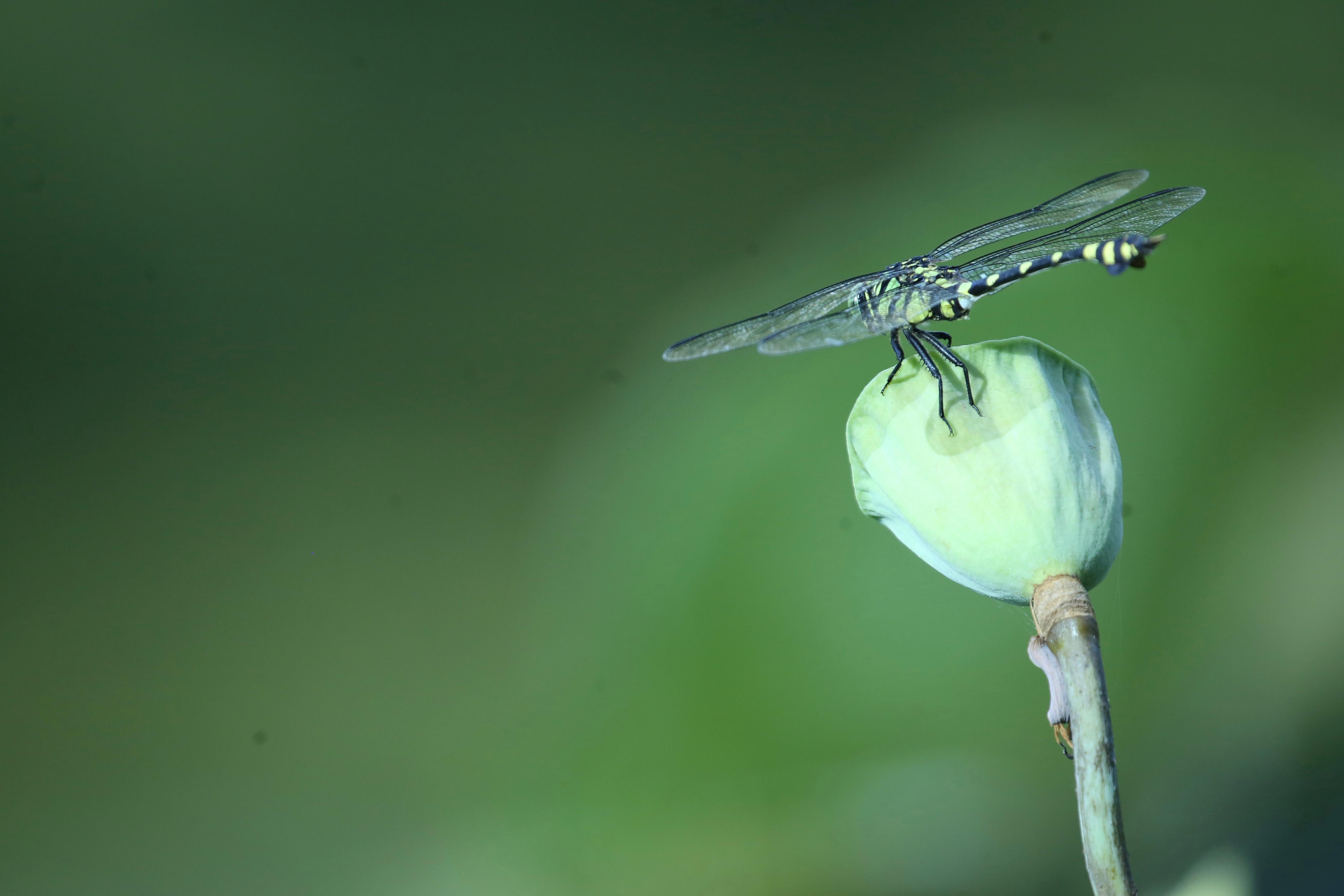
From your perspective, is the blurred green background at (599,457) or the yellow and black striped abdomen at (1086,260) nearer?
the yellow and black striped abdomen at (1086,260)

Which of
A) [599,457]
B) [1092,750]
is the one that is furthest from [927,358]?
[599,457]

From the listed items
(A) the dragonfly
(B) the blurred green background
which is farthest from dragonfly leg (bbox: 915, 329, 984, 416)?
(B) the blurred green background

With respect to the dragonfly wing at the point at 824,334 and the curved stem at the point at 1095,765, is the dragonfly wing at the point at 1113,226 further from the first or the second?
the curved stem at the point at 1095,765

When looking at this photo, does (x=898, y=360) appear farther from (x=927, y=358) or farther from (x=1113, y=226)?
(x=1113, y=226)

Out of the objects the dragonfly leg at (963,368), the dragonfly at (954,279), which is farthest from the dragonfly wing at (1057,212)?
the dragonfly leg at (963,368)

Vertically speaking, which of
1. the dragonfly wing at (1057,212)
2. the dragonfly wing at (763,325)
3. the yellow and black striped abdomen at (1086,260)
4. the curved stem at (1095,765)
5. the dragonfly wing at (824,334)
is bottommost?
the curved stem at (1095,765)

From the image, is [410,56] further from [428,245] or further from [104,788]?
[104,788]

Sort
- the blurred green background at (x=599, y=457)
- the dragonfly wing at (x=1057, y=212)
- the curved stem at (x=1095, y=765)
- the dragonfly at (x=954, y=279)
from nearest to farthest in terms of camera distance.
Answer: the curved stem at (x=1095, y=765), the dragonfly at (x=954, y=279), the dragonfly wing at (x=1057, y=212), the blurred green background at (x=599, y=457)
